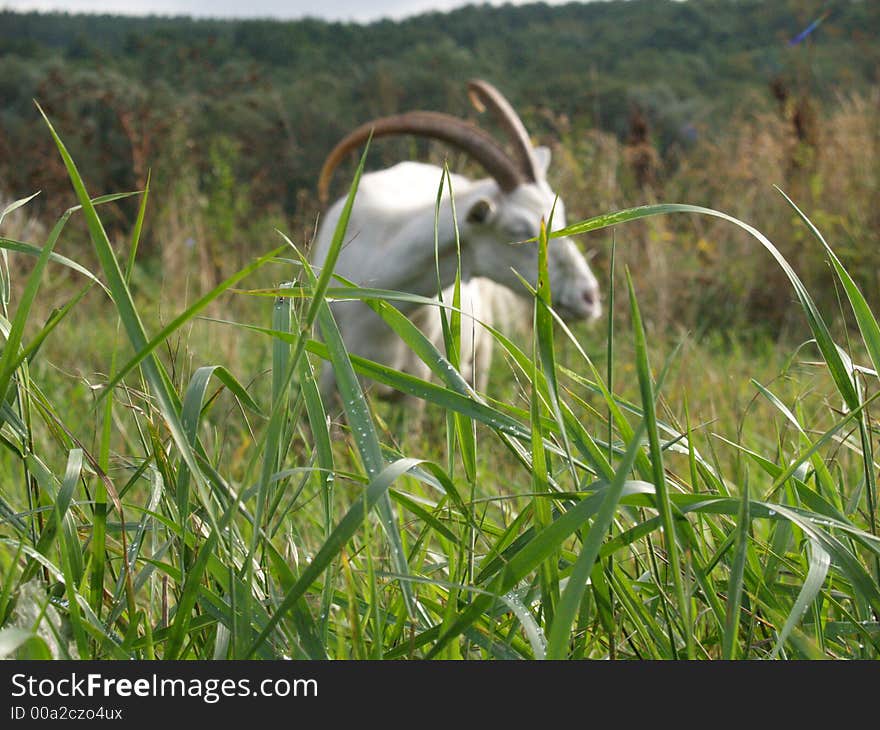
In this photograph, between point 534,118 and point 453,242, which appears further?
point 534,118

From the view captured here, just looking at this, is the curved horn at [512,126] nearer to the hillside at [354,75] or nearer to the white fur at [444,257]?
the white fur at [444,257]

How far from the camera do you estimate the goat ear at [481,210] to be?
353 cm

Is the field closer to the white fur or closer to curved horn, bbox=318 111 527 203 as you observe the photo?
the white fur

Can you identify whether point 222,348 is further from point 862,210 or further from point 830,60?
point 830,60

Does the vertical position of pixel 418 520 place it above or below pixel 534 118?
below

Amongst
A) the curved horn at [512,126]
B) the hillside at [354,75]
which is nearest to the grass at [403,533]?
the curved horn at [512,126]

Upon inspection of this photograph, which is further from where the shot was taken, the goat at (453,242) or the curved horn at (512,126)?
the curved horn at (512,126)

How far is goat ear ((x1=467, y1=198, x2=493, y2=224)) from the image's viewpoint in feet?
11.6

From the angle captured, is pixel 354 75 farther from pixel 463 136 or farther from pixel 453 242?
pixel 453 242

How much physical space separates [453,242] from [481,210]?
0.53ft

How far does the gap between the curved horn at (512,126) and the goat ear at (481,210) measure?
362 mm

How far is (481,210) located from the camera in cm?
354

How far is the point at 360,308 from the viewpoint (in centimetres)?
379

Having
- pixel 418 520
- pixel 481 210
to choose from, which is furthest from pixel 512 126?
pixel 418 520
